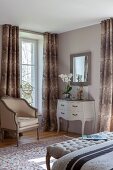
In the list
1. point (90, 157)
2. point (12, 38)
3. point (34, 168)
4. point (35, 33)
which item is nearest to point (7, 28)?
point (12, 38)

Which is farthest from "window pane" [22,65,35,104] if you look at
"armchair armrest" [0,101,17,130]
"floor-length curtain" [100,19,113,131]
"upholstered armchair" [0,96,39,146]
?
"floor-length curtain" [100,19,113,131]

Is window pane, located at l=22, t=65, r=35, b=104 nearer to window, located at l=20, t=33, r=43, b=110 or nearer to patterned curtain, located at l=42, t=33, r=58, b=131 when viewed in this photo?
window, located at l=20, t=33, r=43, b=110

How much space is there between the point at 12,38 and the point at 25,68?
982 mm

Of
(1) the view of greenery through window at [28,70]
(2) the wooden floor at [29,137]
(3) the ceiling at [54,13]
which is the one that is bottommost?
(2) the wooden floor at [29,137]

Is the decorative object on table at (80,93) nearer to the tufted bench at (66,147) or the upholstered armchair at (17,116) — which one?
the upholstered armchair at (17,116)

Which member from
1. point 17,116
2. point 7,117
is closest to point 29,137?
point 17,116

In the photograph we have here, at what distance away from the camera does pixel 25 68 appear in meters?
5.99

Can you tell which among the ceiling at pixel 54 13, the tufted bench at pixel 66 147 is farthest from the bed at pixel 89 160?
the ceiling at pixel 54 13

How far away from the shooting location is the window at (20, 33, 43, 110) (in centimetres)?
595

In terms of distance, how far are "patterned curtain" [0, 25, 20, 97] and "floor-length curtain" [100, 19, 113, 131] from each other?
1.84m

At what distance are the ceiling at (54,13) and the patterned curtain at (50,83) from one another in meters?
0.52

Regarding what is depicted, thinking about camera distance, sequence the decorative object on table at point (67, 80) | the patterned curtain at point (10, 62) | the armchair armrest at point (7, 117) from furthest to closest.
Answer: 1. the decorative object on table at point (67, 80)
2. the patterned curtain at point (10, 62)
3. the armchair armrest at point (7, 117)

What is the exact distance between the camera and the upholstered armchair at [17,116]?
4.41 meters

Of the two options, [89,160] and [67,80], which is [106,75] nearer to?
[67,80]
